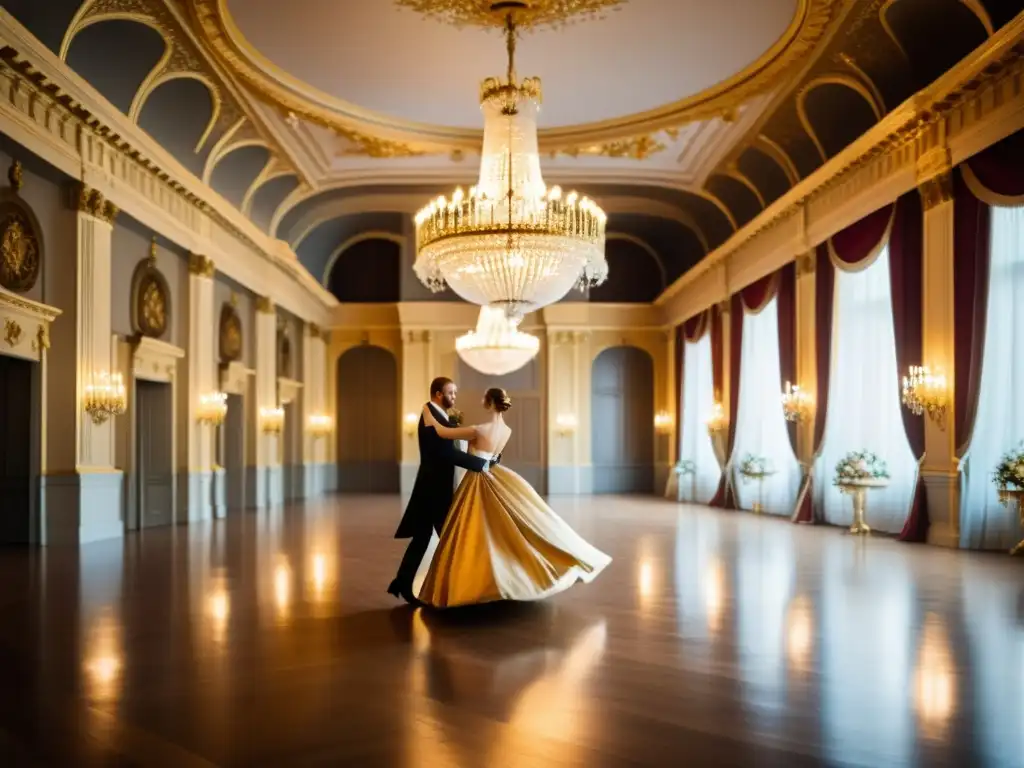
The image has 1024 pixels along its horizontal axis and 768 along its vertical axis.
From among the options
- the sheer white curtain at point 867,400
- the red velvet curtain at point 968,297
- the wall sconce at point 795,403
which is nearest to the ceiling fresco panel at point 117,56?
the red velvet curtain at point 968,297

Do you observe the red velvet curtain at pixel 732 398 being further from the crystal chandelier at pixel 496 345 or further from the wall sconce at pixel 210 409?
the wall sconce at pixel 210 409

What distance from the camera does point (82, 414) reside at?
9789mm

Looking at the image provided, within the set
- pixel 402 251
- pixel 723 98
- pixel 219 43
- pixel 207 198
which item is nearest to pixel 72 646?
pixel 219 43

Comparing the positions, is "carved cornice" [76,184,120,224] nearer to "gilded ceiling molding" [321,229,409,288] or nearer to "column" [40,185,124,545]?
"column" [40,185,124,545]

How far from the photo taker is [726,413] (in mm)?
17062

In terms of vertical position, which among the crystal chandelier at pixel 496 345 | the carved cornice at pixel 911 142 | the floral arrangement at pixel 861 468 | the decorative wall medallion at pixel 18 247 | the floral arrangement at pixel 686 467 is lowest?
the floral arrangement at pixel 686 467

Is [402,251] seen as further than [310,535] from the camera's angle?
Yes

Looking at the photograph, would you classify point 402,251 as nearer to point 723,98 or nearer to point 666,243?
point 666,243

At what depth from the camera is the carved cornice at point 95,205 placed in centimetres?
984

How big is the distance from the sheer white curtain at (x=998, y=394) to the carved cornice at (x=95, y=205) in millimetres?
9457

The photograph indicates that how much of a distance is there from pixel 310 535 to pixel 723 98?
25.9 feet

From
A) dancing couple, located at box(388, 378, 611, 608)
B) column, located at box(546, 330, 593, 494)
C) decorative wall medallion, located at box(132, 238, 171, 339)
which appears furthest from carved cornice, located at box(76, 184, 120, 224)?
column, located at box(546, 330, 593, 494)

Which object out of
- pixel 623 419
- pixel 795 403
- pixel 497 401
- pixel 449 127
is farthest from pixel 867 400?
pixel 623 419

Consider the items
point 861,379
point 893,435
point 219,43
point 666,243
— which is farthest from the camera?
point 666,243
